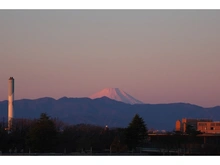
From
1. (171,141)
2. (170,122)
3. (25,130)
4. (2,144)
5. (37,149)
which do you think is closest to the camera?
(37,149)

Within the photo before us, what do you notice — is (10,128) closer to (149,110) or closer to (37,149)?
(37,149)

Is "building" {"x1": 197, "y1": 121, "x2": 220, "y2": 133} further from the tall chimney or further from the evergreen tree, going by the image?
the evergreen tree

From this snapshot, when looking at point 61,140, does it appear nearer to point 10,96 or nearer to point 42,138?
point 42,138

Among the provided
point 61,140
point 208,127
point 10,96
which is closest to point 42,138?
point 61,140

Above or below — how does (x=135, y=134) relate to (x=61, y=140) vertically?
above

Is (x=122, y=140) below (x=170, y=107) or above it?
below

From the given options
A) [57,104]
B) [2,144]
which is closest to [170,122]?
[57,104]

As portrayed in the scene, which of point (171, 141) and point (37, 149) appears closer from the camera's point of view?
point (37, 149)

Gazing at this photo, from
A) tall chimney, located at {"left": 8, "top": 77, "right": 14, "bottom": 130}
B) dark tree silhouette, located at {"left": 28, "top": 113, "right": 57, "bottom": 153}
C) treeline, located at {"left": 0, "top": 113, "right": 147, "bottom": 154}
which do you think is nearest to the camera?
dark tree silhouette, located at {"left": 28, "top": 113, "right": 57, "bottom": 153}

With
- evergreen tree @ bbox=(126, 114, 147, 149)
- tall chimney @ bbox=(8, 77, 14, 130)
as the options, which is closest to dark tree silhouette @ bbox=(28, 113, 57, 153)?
evergreen tree @ bbox=(126, 114, 147, 149)
